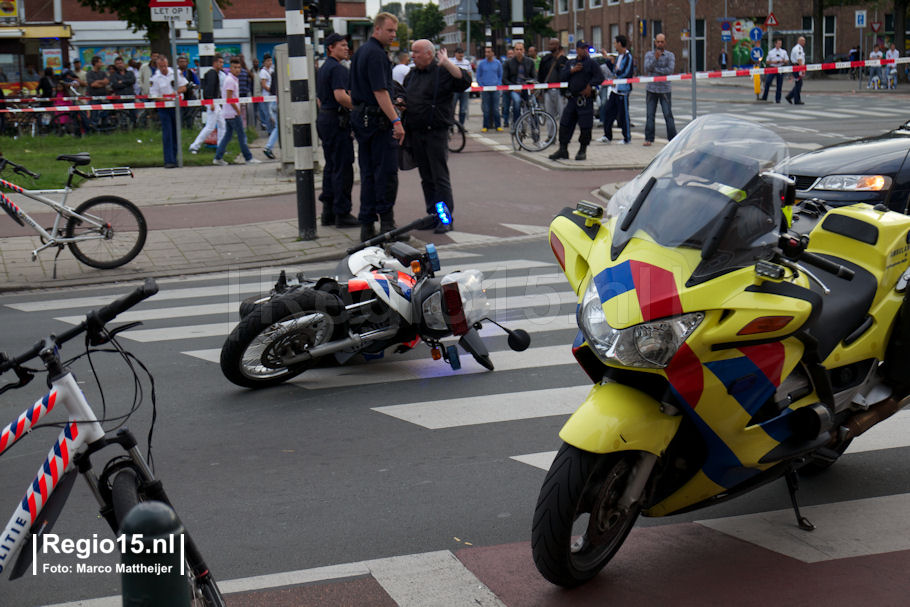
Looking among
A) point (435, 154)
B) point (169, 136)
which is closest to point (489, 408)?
point (435, 154)

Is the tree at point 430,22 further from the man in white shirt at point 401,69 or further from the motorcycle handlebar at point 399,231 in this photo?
the motorcycle handlebar at point 399,231

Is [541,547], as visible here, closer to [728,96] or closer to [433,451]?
[433,451]

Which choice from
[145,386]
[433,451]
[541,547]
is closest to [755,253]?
[541,547]

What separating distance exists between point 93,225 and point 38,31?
134 feet

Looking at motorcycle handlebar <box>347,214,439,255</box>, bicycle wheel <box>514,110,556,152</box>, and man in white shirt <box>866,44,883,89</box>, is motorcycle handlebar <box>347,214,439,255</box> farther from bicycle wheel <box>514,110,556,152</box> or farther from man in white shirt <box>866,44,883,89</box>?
man in white shirt <box>866,44,883,89</box>

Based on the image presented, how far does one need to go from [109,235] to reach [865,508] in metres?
7.85

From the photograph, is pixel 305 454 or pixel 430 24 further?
pixel 430 24

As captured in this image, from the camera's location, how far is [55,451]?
3.08 metres

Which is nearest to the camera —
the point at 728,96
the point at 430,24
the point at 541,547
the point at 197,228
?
the point at 541,547

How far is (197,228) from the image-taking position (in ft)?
41.2

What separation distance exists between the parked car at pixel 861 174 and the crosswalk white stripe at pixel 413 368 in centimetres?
254

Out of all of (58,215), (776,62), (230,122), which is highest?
(776,62)

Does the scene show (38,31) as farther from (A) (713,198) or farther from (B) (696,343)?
(B) (696,343)

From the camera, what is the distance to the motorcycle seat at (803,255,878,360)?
154 inches
